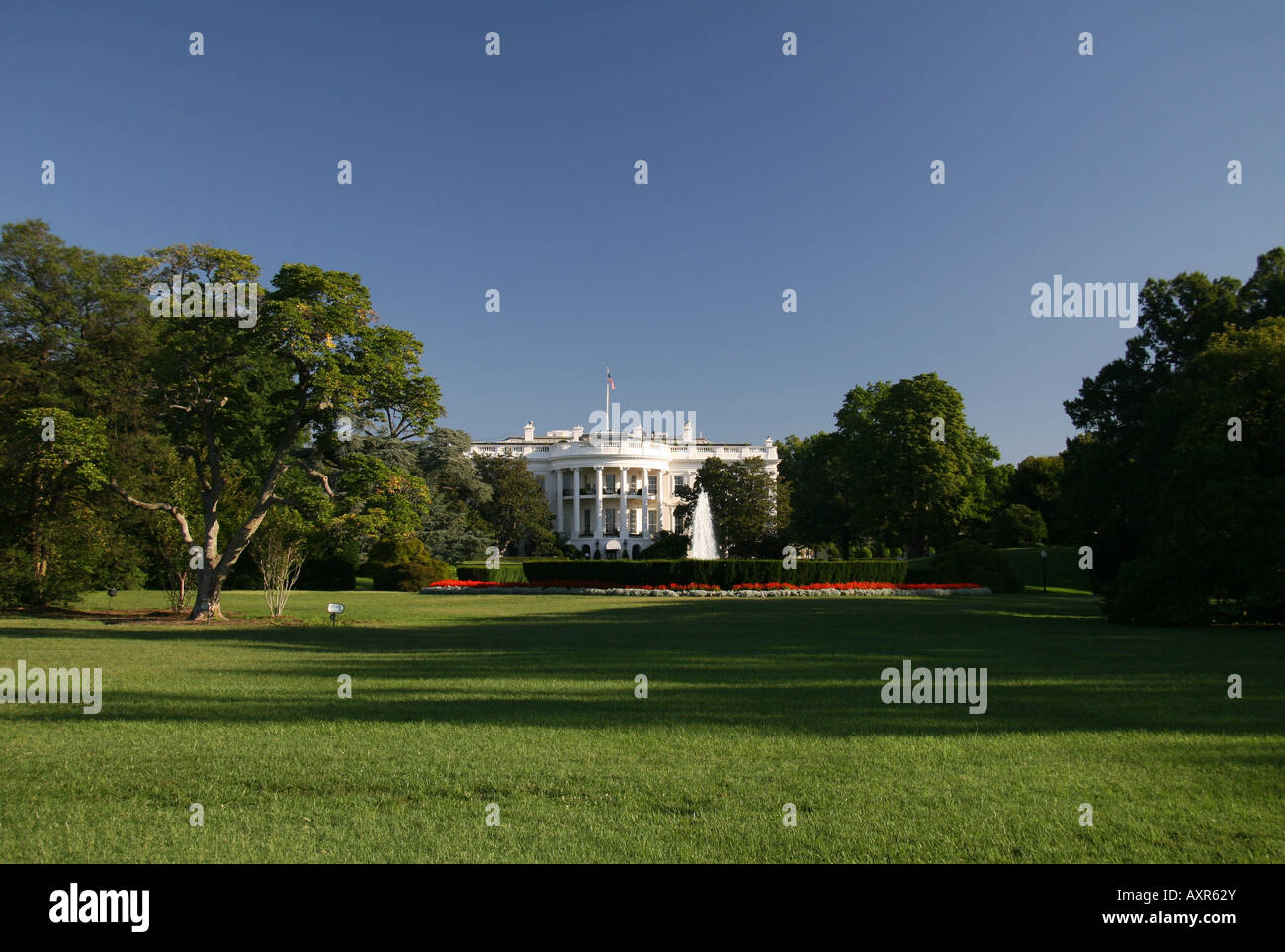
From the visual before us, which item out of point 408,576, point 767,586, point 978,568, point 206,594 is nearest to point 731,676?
point 206,594

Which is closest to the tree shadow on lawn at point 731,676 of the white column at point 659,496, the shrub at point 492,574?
the shrub at point 492,574

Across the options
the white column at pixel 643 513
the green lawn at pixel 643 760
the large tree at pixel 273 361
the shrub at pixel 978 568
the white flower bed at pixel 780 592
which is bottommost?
the white flower bed at pixel 780 592

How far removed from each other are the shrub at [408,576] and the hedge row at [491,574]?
2.99ft

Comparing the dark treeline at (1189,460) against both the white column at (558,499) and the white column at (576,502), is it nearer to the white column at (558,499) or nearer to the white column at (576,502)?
the white column at (576,502)

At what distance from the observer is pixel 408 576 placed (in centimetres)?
4216

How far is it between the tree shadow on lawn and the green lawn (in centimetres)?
7

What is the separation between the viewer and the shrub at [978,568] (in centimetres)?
3712

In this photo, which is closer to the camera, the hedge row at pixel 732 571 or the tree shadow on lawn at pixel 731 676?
the tree shadow on lawn at pixel 731 676

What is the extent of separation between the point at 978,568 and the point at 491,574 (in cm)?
2180

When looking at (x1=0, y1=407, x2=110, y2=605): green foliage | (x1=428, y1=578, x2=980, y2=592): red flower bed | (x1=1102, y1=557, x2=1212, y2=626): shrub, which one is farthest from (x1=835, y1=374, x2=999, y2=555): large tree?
(x1=0, y1=407, x2=110, y2=605): green foliage

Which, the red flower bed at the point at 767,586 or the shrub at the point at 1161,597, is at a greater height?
the shrub at the point at 1161,597

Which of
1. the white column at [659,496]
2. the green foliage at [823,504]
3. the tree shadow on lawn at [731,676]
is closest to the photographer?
the tree shadow on lawn at [731,676]

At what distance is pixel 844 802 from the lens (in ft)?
17.9
